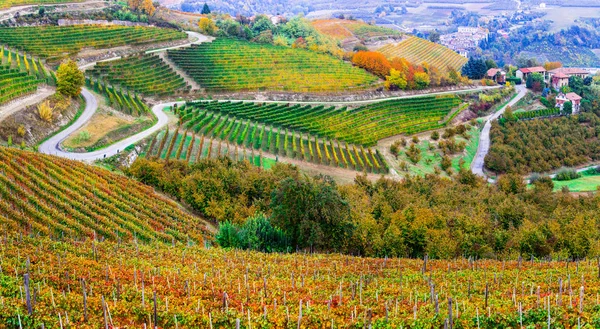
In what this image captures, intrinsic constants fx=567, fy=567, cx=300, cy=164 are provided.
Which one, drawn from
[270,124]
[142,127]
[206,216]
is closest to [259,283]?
[206,216]

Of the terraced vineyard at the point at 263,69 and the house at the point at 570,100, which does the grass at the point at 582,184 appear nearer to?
the house at the point at 570,100

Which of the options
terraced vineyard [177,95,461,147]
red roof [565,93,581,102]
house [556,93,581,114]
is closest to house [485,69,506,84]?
house [556,93,581,114]

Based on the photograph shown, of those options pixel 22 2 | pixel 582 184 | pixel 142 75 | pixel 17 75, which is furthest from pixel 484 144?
pixel 22 2

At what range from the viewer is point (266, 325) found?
19.3 m

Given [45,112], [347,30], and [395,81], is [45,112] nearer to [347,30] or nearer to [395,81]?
[395,81]

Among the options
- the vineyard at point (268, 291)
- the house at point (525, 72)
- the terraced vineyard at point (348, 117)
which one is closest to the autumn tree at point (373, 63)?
the terraced vineyard at point (348, 117)

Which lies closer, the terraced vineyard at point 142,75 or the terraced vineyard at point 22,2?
the terraced vineyard at point 142,75

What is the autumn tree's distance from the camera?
359 ft

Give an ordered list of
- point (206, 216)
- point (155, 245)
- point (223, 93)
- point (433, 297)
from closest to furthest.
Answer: point (433, 297)
point (155, 245)
point (206, 216)
point (223, 93)

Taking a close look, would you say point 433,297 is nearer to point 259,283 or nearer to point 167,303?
point 259,283

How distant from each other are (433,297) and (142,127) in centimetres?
4886

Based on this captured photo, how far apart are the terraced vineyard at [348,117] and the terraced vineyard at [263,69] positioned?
8.89 m

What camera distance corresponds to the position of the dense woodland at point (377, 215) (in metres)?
37.2

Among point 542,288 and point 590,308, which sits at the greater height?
point 590,308
